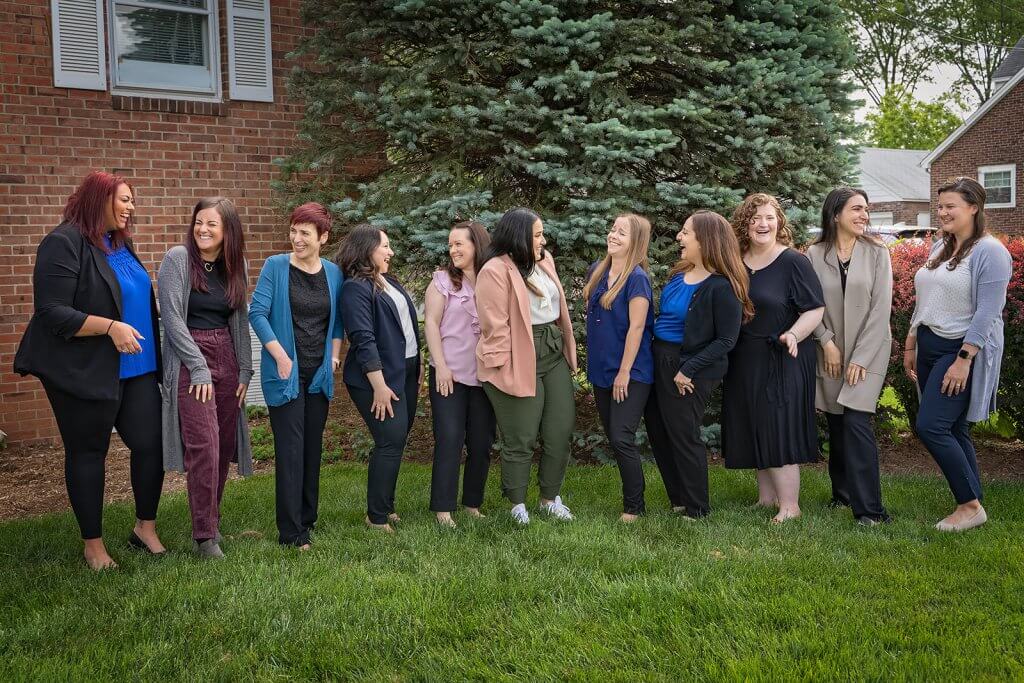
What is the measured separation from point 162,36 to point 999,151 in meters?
30.9

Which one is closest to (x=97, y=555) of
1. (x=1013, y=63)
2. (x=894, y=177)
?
(x=1013, y=63)

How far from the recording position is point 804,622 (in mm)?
3861

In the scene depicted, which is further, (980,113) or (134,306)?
(980,113)

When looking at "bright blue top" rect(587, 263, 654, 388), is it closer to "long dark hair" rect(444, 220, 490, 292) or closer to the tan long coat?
"long dark hair" rect(444, 220, 490, 292)

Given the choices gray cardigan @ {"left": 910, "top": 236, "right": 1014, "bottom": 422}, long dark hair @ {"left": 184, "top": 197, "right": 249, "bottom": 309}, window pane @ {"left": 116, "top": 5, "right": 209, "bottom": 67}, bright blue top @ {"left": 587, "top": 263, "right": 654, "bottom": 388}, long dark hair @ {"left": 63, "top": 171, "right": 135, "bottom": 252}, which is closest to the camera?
long dark hair @ {"left": 63, "top": 171, "right": 135, "bottom": 252}

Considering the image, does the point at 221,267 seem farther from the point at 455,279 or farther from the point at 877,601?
the point at 877,601

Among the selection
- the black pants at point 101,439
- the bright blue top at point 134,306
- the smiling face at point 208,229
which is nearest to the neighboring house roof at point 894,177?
the smiling face at point 208,229

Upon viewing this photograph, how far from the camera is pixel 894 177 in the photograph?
4700cm

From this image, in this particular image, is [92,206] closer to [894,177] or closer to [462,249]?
[462,249]

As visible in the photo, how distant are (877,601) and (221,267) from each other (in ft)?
12.1

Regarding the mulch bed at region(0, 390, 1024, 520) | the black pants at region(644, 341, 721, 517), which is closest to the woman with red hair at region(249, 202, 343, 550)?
→ the black pants at region(644, 341, 721, 517)

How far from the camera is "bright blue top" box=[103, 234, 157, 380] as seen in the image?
4.79 meters

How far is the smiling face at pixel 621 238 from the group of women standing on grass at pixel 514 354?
0.01 metres

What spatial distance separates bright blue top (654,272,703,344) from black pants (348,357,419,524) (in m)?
1.55
